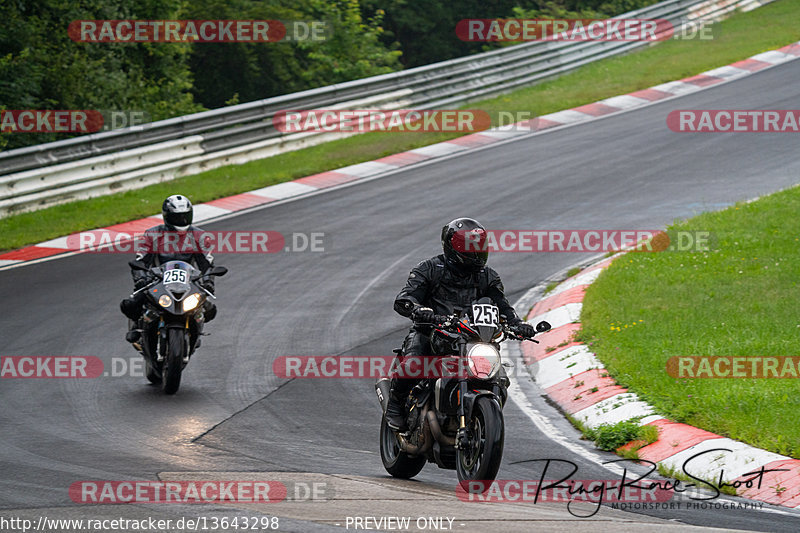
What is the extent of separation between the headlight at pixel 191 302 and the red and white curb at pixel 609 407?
371 centimetres

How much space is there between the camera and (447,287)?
770 cm

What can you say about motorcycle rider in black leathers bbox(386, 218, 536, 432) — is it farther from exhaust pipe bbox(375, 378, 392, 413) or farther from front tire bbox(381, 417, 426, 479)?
front tire bbox(381, 417, 426, 479)

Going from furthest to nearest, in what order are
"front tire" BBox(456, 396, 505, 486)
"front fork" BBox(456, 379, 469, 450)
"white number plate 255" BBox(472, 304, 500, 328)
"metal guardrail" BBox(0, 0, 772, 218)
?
"metal guardrail" BBox(0, 0, 772, 218)
"white number plate 255" BBox(472, 304, 500, 328)
"front fork" BBox(456, 379, 469, 450)
"front tire" BBox(456, 396, 505, 486)

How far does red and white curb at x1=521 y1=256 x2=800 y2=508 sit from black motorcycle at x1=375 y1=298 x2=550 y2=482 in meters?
1.81

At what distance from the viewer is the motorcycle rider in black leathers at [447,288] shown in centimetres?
745

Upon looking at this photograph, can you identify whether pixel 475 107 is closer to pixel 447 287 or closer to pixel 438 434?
pixel 447 287

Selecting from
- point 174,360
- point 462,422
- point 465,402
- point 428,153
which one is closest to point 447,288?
point 465,402

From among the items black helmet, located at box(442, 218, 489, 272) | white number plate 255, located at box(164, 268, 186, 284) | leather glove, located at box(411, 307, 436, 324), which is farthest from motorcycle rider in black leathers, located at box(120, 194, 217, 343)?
leather glove, located at box(411, 307, 436, 324)

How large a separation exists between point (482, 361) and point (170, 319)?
4727 millimetres

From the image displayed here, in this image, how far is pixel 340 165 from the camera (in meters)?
21.2

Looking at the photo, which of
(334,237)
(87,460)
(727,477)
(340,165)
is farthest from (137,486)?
(340,165)

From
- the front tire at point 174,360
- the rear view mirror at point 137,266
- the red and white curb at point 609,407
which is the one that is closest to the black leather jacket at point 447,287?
the red and white curb at point 609,407

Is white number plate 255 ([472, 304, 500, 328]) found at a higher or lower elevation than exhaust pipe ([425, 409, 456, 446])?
higher

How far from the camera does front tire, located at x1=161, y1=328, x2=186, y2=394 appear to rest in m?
10.4
